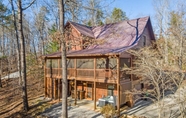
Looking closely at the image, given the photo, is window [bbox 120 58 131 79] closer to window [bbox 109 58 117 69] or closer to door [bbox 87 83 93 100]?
window [bbox 109 58 117 69]

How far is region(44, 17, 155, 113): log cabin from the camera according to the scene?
41.7ft

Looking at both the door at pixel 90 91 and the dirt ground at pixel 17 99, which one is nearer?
the dirt ground at pixel 17 99

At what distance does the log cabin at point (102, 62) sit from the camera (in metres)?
12.7

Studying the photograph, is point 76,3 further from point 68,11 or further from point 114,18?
point 114,18

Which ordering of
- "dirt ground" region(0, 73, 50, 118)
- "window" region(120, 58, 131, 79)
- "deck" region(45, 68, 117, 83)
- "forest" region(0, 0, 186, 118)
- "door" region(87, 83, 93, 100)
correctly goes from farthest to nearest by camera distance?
"door" region(87, 83, 93, 100) < "dirt ground" region(0, 73, 50, 118) < "window" region(120, 58, 131, 79) < "deck" region(45, 68, 117, 83) < "forest" region(0, 0, 186, 118)

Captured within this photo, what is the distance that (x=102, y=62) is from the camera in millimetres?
14805

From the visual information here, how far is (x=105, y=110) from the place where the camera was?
37.9ft

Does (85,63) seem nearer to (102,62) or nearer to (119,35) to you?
(102,62)

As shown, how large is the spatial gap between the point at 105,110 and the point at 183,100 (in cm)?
561

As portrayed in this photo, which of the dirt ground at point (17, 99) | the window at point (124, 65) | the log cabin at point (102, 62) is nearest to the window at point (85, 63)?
the log cabin at point (102, 62)

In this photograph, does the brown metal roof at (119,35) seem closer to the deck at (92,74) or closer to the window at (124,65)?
the window at (124,65)

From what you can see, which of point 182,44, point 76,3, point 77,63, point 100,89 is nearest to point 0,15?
point 77,63

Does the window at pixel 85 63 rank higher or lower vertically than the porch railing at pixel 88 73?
higher

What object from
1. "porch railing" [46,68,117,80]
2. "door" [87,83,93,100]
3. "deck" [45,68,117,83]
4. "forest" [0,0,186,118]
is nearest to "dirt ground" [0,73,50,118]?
"forest" [0,0,186,118]
